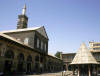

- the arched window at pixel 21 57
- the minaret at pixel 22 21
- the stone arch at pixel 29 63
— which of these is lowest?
the stone arch at pixel 29 63

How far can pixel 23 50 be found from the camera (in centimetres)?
2342

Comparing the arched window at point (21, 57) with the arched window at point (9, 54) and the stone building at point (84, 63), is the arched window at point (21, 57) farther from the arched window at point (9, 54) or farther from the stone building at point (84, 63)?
the stone building at point (84, 63)

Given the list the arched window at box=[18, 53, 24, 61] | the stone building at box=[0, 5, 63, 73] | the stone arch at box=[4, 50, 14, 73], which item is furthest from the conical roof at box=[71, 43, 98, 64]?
the stone arch at box=[4, 50, 14, 73]

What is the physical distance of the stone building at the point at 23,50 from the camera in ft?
61.5

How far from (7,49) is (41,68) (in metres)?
15.3

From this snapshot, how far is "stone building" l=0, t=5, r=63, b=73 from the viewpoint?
738 inches

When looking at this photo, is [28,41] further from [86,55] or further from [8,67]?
[86,55]

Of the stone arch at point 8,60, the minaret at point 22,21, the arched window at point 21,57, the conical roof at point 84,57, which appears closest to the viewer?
the conical roof at point 84,57

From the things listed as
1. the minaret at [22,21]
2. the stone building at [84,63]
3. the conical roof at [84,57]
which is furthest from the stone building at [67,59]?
the stone building at [84,63]

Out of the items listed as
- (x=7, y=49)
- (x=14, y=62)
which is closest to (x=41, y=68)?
(x=14, y=62)

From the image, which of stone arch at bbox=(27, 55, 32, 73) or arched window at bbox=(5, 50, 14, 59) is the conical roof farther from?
stone arch at bbox=(27, 55, 32, 73)

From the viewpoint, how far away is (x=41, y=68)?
105 ft

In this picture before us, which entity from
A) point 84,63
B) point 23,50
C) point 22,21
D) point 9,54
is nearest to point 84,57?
point 84,63

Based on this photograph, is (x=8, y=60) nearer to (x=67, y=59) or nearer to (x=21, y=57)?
(x=21, y=57)
